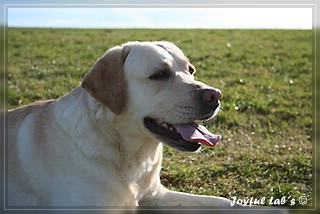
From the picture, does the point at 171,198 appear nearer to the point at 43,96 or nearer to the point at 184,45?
the point at 43,96

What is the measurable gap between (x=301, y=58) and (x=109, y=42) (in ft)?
18.7

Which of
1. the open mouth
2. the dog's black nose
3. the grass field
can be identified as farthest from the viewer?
the grass field

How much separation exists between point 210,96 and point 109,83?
2.84ft

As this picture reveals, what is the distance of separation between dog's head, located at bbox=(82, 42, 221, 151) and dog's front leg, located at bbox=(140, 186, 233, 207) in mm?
663

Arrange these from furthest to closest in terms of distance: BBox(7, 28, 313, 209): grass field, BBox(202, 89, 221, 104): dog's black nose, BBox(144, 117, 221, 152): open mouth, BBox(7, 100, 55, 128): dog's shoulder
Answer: BBox(7, 28, 313, 209): grass field < BBox(7, 100, 55, 128): dog's shoulder < BBox(144, 117, 221, 152): open mouth < BBox(202, 89, 221, 104): dog's black nose

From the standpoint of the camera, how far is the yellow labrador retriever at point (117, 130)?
456 centimetres

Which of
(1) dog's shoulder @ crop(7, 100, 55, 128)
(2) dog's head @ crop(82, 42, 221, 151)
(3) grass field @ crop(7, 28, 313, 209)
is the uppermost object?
(2) dog's head @ crop(82, 42, 221, 151)

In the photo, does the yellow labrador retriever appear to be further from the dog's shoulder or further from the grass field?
the grass field

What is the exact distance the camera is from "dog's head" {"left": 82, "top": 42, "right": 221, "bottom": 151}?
4520 millimetres

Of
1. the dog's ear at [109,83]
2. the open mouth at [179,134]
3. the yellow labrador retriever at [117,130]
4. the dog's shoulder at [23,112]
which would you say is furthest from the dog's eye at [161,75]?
the dog's shoulder at [23,112]

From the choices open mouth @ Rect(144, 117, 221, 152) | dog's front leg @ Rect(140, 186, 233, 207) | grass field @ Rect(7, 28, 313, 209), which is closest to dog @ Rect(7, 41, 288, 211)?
open mouth @ Rect(144, 117, 221, 152)

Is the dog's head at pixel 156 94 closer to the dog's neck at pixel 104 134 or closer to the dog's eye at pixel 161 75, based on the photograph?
the dog's eye at pixel 161 75

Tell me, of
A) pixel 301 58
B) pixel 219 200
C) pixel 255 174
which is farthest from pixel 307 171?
pixel 301 58

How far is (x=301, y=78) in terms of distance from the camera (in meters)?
11.8
